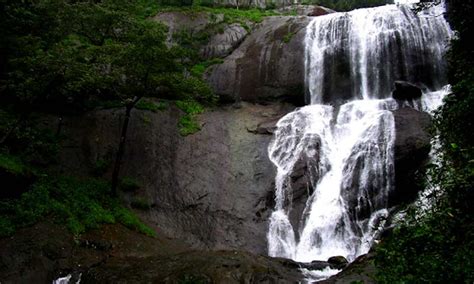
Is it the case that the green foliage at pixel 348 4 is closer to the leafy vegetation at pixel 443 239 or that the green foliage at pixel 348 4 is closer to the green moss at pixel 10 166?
the green moss at pixel 10 166

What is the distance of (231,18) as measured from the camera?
113ft

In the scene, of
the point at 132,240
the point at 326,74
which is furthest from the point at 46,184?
the point at 326,74

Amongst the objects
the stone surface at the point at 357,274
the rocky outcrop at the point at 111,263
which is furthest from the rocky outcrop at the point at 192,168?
the stone surface at the point at 357,274

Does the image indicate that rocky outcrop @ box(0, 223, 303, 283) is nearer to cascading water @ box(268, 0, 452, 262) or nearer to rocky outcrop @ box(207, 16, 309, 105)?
cascading water @ box(268, 0, 452, 262)

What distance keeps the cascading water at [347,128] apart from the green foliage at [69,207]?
22.4 ft

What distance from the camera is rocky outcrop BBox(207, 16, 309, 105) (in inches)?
1112

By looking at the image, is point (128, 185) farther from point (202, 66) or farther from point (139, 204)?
point (202, 66)

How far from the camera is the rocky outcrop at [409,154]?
59.6 ft

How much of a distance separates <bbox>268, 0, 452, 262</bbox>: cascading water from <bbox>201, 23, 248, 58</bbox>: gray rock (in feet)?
18.4

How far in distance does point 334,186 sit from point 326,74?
987 cm

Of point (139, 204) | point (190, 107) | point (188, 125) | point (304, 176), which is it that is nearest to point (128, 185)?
point (139, 204)

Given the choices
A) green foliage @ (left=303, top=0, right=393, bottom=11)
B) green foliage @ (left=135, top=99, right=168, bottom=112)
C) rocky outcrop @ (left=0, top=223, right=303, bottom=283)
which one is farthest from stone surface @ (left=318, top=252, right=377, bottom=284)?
green foliage @ (left=303, top=0, right=393, bottom=11)

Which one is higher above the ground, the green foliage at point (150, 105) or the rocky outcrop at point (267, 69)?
the rocky outcrop at point (267, 69)

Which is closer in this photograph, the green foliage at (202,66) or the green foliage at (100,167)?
the green foliage at (100,167)
